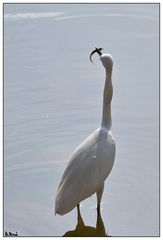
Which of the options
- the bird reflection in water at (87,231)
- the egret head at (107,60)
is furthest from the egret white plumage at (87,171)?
the bird reflection in water at (87,231)

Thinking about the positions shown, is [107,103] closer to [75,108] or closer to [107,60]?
[107,60]

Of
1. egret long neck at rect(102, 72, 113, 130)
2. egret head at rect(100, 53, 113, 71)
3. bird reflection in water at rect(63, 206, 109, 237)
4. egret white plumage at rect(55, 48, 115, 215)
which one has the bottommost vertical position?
bird reflection in water at rect(63, 206, 109, 237)

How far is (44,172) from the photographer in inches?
213

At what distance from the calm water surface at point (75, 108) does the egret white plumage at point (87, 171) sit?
0.34 meters

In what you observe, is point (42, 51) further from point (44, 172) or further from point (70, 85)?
point (44, 172)

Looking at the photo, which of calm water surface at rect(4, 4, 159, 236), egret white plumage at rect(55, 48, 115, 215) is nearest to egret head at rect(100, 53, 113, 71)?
egret white plumage at rect(55, 48, 115, 215)

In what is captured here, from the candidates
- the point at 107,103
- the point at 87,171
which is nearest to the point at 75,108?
the point at 107,103

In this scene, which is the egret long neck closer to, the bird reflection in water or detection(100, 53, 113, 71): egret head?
detection(100, 53, 113, 71): egret head

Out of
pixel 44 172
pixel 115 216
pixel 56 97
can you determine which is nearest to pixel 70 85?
pixel 56 97

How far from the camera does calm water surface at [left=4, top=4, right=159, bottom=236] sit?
488cm

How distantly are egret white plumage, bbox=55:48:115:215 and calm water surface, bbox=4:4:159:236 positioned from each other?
340mm

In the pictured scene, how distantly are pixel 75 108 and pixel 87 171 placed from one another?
6.60ft

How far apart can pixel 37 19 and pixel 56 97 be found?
2.41m

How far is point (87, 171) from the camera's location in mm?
4547
